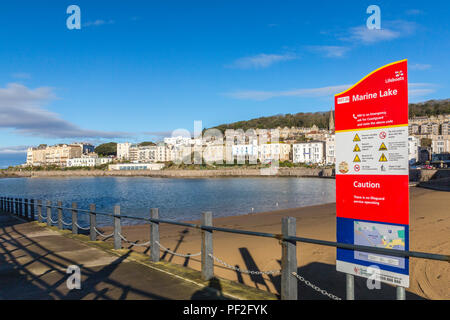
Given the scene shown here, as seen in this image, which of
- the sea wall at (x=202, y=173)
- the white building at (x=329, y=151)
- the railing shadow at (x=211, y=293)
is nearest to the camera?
the railing shadow at (x=211, y=293)

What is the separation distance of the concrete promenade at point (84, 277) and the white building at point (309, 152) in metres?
154

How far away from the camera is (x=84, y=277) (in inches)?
249

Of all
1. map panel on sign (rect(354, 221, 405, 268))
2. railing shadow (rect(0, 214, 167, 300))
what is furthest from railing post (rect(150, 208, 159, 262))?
map panel on sign (rect(354, 221, 405, 268))

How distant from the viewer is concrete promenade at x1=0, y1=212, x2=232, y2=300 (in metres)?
5.36

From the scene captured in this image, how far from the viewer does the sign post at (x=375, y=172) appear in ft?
12.8

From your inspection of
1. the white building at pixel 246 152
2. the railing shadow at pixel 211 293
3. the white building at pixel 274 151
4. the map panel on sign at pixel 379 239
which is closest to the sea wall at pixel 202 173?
the white building at pixel 246 152

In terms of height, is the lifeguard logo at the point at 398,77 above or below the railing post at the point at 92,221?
above

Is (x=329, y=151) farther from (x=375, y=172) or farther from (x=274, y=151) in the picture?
(x=375, y=172)

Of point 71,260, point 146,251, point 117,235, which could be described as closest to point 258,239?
point 146,251

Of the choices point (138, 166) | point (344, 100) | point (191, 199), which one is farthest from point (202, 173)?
point (344, 100)

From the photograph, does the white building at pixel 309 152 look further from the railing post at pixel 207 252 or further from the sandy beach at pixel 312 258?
the railing post at pixel 207 252

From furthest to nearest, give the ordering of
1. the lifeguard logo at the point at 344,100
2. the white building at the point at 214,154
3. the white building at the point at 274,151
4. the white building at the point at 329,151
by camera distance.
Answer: the white building at the point at 214,154, the white building at the point at 274,151, the white building at the point at 329,151, the lifeguard logo at the point at 344,100

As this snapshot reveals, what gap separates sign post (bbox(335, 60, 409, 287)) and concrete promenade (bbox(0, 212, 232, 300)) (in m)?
2.20

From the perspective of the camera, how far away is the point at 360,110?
4305mm
